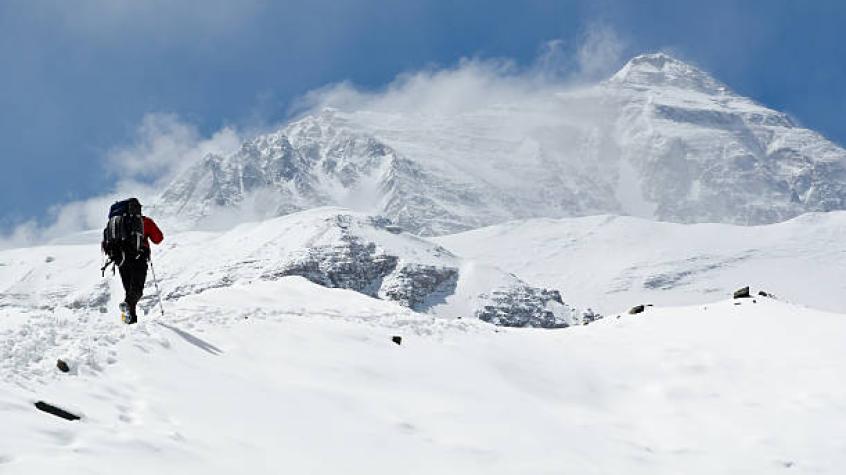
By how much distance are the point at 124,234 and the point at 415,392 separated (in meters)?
7.32

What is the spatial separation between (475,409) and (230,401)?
451 centimetres

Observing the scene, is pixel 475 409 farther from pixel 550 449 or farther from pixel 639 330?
pixel 639 330

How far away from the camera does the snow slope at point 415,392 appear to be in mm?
12328

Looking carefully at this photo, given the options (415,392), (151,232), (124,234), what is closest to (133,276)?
(124,234)

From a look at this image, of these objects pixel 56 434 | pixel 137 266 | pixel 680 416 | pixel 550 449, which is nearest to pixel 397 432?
pixel 550 449

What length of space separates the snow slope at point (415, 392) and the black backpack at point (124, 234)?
5.14 feet

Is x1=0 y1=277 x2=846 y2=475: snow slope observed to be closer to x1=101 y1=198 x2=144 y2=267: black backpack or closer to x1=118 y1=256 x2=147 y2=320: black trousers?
x1=118 y1=256 x2=147 y2=320: black trousers

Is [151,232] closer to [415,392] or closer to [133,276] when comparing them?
[133,276]

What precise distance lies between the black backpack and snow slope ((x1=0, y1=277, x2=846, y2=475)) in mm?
1566

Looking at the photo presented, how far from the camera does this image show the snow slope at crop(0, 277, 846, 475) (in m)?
12.3

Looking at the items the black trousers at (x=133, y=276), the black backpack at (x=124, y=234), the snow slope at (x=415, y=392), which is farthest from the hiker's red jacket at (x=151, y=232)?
the snow slope at (x=415, y=392)

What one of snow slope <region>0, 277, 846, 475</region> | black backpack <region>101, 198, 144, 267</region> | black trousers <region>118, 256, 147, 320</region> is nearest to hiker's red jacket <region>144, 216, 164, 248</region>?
black backpack <region>101, 198, 144, 267</region>

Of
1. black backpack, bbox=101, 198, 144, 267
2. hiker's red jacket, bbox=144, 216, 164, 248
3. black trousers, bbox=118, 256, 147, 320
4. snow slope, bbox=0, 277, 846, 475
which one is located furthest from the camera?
hiker's red jacket, bbox=144, 216, 164, 248

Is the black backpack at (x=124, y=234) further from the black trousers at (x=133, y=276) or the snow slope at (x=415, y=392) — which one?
the snow slope at (x=415, y=392)
